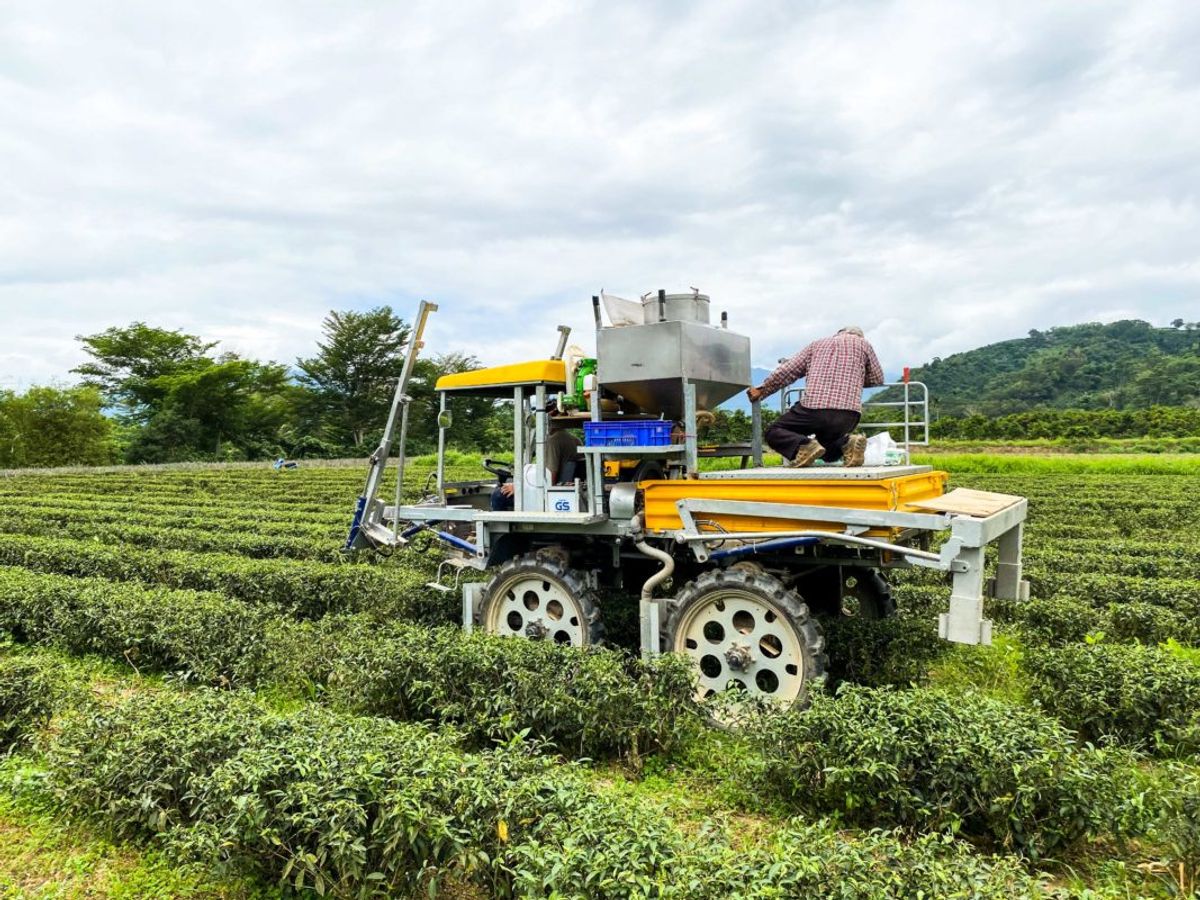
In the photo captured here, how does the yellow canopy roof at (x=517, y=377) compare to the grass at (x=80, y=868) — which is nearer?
the grass at (x=80, y=868)

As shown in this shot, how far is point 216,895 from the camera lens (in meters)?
3.74

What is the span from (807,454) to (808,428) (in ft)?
0.88

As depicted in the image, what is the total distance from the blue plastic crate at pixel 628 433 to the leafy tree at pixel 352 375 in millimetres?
51579

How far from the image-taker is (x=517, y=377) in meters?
6.97

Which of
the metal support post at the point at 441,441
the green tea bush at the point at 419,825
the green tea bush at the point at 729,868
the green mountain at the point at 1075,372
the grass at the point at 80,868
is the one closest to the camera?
the green tea bush at the point at 729,868

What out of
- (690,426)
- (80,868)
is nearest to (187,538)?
(80,868)

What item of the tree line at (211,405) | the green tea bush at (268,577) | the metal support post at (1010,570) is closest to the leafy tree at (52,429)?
the tree line at (211,405)

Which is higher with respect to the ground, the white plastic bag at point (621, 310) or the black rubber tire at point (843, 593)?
the white plastic bag at point (621, 310)

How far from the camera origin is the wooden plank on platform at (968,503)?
211 inches

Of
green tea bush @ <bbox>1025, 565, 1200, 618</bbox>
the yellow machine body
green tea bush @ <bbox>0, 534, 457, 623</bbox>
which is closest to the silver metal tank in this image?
the yellow machine body

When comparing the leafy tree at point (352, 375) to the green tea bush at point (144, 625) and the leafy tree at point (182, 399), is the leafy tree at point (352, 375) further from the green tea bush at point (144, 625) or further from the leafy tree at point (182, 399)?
the green tea bush at point (144, 625)

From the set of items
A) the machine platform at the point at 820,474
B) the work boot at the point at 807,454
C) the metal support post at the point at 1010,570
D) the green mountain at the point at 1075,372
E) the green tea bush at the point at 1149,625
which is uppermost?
the green mountain at the point at 1075,372

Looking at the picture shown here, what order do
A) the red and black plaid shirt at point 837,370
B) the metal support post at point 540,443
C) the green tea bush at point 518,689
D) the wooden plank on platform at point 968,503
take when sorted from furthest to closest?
the metal support post at point 540,443 → the red and black plaid shirt at point 837,370 → the wooden plank on platform at point 968,503 → the green tea bush at point 518,689

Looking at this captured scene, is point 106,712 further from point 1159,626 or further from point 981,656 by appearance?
point 1159,626
